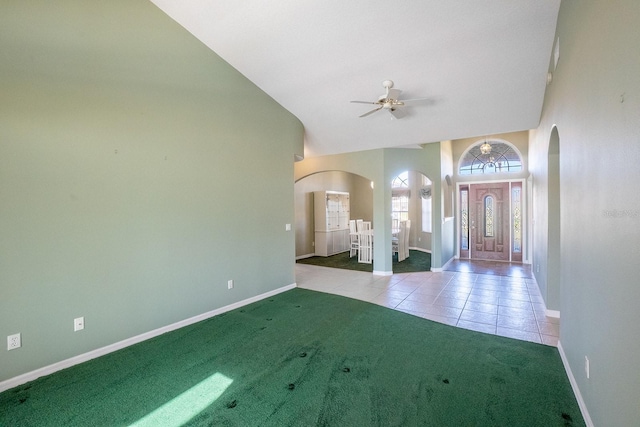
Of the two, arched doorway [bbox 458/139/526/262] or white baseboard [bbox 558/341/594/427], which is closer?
white baseboard [bbox 558/341/594/427]

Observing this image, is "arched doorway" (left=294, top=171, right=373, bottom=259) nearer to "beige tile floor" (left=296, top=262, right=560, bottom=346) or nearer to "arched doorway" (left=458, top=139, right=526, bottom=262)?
"beige tile floor" (left=296, top=262, right=560, bottom=346)

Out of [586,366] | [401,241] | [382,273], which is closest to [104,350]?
[586,366]

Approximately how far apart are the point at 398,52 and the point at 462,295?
153 inches

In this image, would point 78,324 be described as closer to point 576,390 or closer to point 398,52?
point 576,390

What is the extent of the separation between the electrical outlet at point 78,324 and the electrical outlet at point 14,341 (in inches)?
14.4

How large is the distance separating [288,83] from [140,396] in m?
4.27

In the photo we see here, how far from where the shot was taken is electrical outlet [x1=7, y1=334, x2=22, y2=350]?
7.86 feet

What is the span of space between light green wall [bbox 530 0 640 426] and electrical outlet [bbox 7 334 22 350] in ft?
13.3

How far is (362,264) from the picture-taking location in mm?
7656

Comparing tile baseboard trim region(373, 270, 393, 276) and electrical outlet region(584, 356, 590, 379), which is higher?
electrical outlet region(584, 356, 590, 379)

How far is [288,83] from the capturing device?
4535 mm

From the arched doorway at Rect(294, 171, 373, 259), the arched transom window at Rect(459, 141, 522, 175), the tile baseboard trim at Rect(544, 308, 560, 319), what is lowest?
the tile baseboard trim at Rect(544, 308, 560, 319)

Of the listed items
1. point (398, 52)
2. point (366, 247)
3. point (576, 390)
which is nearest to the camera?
point (576, 390)

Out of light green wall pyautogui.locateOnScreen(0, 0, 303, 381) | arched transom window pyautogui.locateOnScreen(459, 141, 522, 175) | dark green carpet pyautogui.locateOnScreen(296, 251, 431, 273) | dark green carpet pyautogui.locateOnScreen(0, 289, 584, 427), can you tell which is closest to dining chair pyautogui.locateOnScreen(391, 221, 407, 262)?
dark green carpet pyautogui.locateOnScreen(296, 251, 431, 273)
